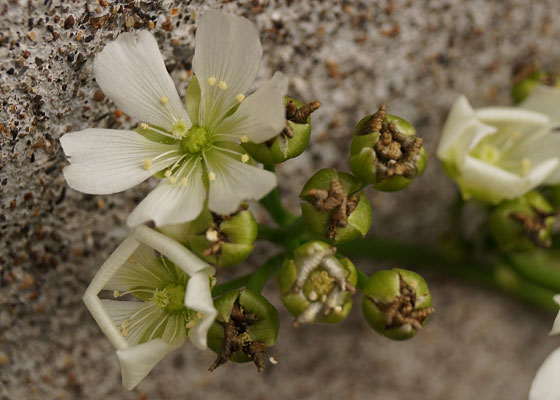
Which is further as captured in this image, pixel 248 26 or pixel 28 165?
pixel 28 165

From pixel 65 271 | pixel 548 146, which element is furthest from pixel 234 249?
pixel 548 146

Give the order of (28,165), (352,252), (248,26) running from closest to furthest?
1. (248,26)
2. (28,165)
3. (352,252)

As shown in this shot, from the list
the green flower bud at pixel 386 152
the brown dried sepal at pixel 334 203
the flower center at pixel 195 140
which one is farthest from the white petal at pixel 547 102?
the flower center at pixel 195 140

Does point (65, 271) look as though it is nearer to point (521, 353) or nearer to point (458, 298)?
point (458, 298)

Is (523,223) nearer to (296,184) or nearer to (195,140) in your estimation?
(296,184)

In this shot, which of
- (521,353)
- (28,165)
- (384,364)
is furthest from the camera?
(521,353)

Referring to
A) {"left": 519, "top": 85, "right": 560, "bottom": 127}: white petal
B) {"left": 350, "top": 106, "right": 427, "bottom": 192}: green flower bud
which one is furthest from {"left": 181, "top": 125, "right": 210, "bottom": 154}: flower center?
{"left": 519, "top": 85, "right": 560, "bottom": 127}: white petal

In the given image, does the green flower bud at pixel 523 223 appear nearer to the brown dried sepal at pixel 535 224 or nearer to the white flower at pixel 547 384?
the brown dried sepal at pixel 535 224

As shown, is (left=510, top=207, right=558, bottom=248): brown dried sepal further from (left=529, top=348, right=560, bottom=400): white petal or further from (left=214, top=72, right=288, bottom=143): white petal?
(left=214, top=72, right=288, bottom=143): white petal
